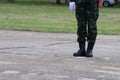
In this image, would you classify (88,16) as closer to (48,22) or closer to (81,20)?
(81,20)

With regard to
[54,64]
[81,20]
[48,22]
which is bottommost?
[48,22]

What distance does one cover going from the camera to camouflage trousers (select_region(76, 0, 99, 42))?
916 centimetres

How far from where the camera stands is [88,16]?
9.18m

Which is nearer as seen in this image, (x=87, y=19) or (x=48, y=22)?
(x=87, y=19)

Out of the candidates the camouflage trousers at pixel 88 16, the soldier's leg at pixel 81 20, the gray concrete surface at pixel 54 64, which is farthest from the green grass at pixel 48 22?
the camouflage trousers at pixel 88 16

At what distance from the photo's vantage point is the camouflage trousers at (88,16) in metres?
9.16

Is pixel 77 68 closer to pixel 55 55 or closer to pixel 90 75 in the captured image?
pixel 90 75

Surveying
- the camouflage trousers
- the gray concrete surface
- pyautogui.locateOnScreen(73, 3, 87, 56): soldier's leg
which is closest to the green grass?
the gray concrete surface

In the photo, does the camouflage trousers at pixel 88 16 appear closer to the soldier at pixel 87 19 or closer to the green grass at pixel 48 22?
the soldier at pixel 87 19

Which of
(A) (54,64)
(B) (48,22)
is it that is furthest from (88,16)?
(B) (48,22)

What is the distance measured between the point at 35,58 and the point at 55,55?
27.5 inches

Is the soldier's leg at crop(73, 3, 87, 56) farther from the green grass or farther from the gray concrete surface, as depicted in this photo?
the green grass

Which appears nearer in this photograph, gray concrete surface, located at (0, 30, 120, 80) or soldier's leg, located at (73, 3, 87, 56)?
gray concrete surface, located at (0, 30, 120, 80)

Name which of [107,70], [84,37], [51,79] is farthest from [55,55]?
[51,79]
